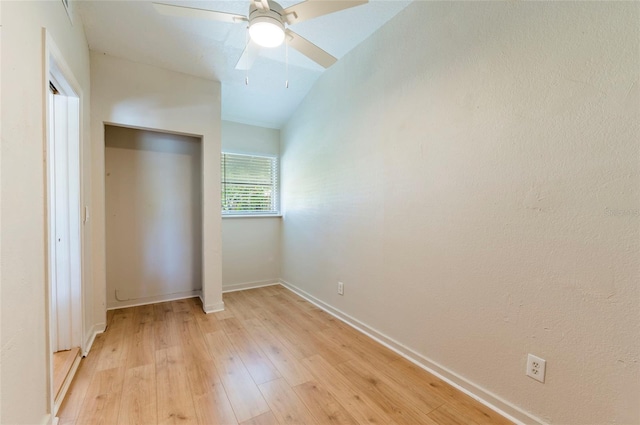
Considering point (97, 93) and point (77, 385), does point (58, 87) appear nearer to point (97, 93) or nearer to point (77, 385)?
point (97, 93)

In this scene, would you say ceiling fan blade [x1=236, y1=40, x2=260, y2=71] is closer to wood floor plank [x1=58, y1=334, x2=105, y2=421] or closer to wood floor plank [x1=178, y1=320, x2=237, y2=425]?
wood floor plank [x1=178, y1=320, x2=237, y2=425]

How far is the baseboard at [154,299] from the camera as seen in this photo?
2951 mm

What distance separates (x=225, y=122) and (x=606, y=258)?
3.85 meters

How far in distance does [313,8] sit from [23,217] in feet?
5.43

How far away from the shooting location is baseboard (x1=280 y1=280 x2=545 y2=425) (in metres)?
1.38

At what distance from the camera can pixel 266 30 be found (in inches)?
57.2

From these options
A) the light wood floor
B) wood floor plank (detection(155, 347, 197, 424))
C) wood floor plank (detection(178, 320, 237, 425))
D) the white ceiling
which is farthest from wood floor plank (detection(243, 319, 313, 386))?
the white ceiling

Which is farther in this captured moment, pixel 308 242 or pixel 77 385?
pixel 308 242

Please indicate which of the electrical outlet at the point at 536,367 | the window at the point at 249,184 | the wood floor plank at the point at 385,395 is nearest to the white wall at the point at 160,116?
the window at the point at 249,184

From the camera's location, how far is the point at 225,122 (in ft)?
11.9

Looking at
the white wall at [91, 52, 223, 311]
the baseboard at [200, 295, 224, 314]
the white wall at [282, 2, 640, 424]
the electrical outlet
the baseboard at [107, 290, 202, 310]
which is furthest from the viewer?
the baseboard at [107, 290, 202, 310]

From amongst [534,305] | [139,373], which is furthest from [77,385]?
[534,305]

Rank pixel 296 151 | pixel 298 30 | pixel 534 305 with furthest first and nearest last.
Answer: pixel 296 151
pixel 298 30
pixel 534 305

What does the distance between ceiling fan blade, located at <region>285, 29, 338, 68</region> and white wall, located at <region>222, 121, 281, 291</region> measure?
2.22 meters
